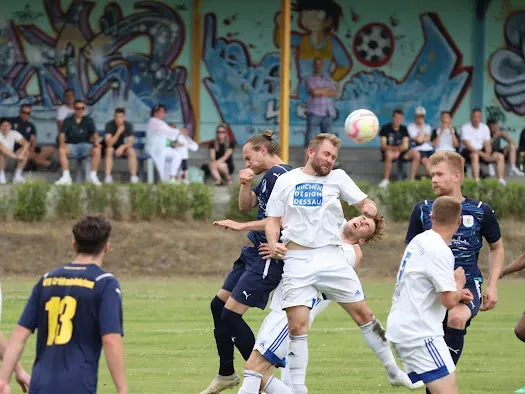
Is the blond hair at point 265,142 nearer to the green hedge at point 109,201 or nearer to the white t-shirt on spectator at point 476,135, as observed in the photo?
the green hedge at point 109,201

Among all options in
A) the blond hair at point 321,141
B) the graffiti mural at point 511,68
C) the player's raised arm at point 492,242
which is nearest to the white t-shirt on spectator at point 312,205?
the blond hair at point 321,141

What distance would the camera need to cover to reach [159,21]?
1136 inches

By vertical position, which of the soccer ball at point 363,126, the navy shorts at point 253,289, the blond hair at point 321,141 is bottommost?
the navy shorts at point 253,289

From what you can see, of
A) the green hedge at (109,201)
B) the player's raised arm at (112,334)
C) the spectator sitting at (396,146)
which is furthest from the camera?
the spectator sitting at (396,146)

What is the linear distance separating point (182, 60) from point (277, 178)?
776 inches

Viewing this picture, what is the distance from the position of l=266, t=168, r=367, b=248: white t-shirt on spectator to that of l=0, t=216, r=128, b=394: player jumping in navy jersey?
2.89 m

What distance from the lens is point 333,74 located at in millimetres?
29344

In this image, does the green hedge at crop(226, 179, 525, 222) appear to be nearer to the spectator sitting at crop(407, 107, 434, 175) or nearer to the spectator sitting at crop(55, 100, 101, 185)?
the spectator sitting at crop(407, 107, 434, 175)

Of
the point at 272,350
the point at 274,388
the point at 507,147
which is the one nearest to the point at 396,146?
the point at 507,147

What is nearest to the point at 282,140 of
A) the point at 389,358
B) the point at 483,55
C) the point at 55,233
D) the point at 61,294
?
the point at 55,233

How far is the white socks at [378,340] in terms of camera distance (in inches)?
378

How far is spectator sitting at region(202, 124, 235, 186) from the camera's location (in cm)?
2559

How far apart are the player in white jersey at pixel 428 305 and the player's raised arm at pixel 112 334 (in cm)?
229

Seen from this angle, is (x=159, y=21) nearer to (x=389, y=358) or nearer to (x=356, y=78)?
(x=356, y=78)
